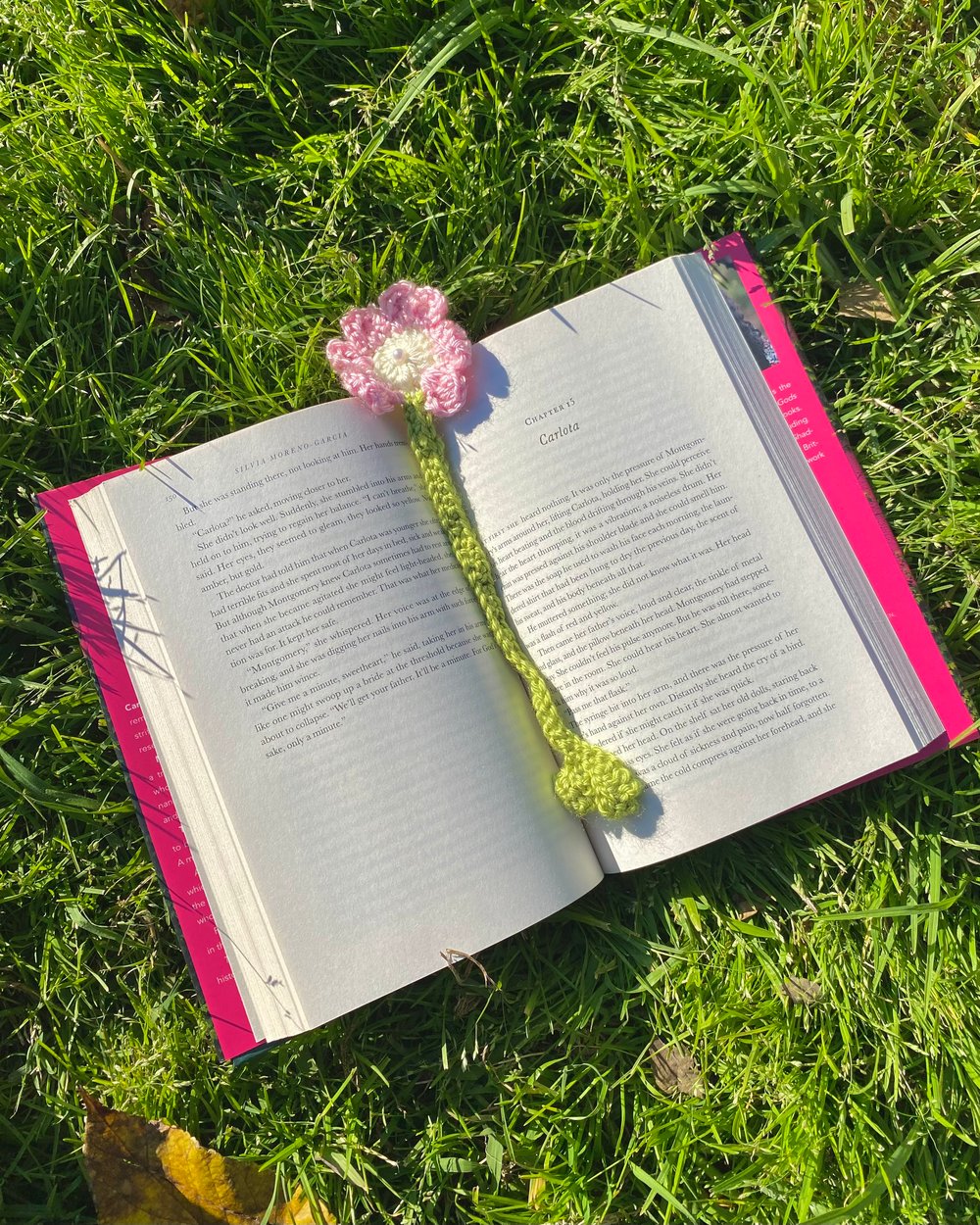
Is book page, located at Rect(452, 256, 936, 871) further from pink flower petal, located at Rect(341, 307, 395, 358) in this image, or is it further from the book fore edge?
the book fore edge

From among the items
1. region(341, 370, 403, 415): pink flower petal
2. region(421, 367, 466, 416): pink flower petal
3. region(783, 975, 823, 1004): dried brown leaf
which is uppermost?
region(341, 370, 403, 415): pink flower petal

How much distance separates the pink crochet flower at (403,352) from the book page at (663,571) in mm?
44

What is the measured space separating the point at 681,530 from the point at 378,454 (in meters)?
0.40

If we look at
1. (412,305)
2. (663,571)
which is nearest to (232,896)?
(663,571)

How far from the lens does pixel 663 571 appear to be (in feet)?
4.01

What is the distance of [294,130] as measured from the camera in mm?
1374

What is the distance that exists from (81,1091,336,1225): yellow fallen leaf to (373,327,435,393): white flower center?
3.36 ft

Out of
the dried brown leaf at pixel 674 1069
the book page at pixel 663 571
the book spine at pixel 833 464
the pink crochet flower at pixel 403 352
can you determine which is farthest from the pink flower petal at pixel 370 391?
the dried brown leaf at pixel 674 1069

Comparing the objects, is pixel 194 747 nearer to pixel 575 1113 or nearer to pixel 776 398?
pixel 575 1113

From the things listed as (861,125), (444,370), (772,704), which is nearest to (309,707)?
(444,370)

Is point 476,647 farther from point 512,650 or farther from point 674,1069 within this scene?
point 674,1069

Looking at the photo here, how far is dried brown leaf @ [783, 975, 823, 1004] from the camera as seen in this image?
1.28 metres

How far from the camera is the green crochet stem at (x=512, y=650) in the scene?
120 cm

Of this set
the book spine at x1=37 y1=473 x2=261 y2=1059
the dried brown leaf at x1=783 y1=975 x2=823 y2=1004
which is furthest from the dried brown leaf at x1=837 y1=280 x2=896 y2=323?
the book spine at x1=37 y1=473 x2=261 y2=1059
